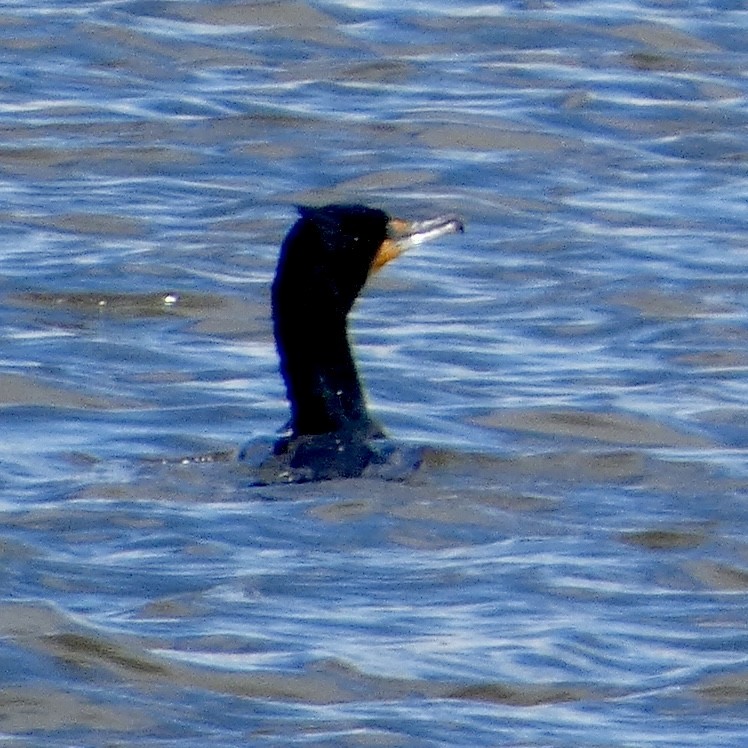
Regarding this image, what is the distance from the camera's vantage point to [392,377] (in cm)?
1058

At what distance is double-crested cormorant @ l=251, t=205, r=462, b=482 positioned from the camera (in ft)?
29.9

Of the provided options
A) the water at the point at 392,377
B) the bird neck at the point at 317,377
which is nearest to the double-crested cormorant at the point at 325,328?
the bird neck at the point at 317,377

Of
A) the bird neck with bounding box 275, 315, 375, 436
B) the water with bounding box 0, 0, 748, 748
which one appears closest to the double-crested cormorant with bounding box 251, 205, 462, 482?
the bird neck with bounding box 275, 315, 375, 436

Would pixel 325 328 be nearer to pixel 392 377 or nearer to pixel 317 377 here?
pixel 317 377

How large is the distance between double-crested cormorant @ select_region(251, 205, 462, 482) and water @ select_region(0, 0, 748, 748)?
1.01 feet

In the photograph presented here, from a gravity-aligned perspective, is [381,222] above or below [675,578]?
above

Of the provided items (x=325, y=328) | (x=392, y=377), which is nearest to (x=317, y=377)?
(x=325, y=328)

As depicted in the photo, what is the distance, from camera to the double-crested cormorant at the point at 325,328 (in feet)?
29.9

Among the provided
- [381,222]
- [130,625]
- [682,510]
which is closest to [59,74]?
[381,222]

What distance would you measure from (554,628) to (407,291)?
4805 millimetres

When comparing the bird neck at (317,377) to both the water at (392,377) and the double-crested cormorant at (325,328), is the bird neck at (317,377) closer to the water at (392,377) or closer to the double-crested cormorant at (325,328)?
the double-crested cormorant at (325,328)

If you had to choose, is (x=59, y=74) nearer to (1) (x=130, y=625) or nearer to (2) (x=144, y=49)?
(2) (x=144, y=49)

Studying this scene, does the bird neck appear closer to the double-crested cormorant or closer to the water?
the double-crested cormorant

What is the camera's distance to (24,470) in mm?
9016
